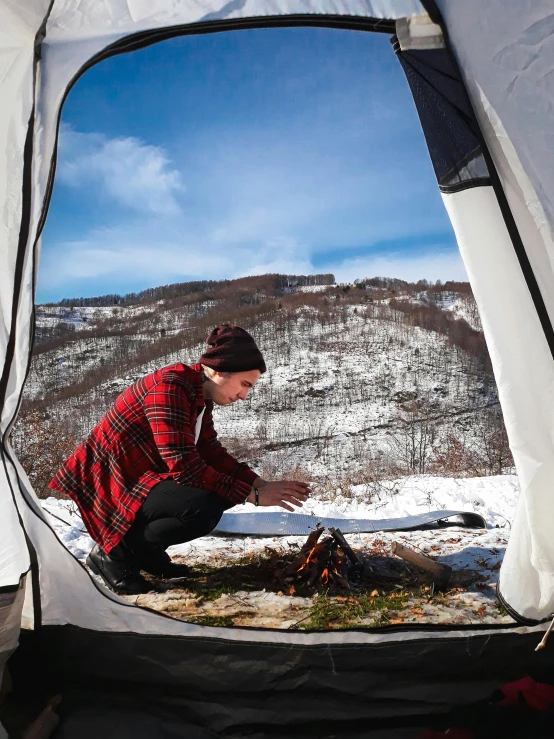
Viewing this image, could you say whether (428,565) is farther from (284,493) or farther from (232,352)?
(232,352)

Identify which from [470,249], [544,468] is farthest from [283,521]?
[470,249]

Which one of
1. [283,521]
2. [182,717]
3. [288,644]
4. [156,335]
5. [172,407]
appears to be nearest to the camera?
[182,717]

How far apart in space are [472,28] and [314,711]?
1.89 meters

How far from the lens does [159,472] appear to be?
7.29ft

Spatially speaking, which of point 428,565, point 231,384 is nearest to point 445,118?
point 231,384

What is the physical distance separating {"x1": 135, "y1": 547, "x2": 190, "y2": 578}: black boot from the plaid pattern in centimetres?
22

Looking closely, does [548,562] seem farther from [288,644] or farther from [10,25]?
[10,25]

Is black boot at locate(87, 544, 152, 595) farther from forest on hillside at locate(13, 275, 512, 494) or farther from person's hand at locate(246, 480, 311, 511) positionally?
forest on hillside at locate(13, 275, 512, 494)

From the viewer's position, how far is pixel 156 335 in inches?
872

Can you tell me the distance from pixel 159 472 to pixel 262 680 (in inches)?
34.8

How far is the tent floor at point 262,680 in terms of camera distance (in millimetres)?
1534

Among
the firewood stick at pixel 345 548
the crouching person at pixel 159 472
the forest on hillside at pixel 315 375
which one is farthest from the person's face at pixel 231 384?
the forest on hillside at pixel 315 375

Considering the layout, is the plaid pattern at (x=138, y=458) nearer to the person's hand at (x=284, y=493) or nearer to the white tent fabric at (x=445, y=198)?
the person's hand at (x=284, y=493)

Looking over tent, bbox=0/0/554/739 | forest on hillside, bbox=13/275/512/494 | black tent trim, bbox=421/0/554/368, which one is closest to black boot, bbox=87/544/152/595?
tent, bbox=0/0/554/739
